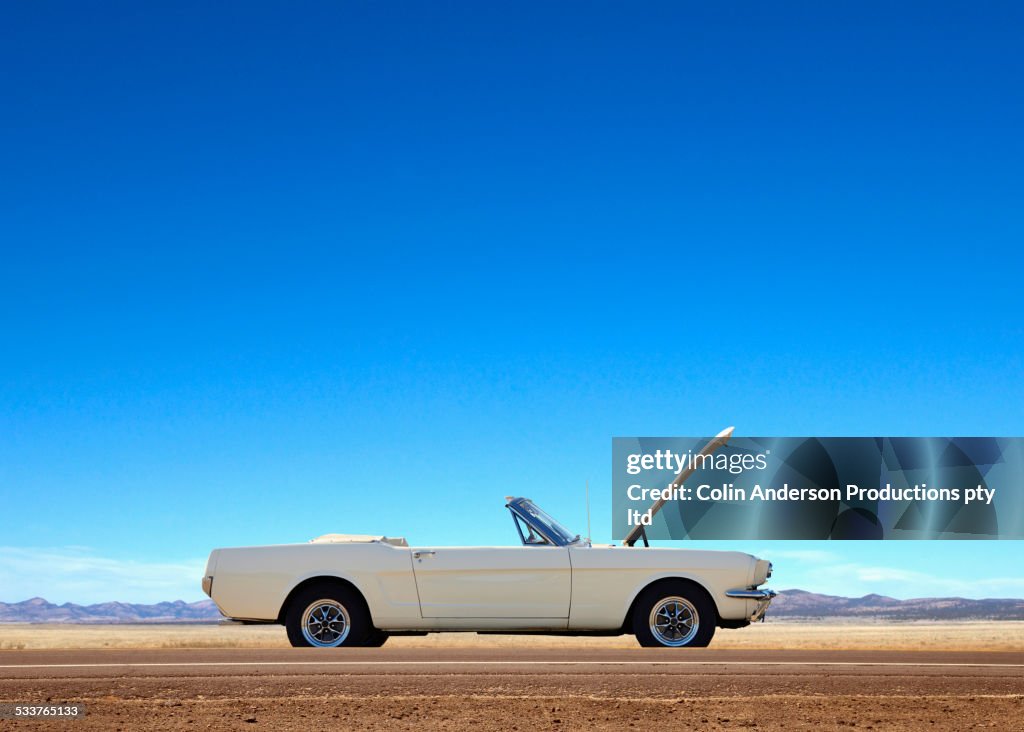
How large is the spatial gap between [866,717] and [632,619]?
435cm

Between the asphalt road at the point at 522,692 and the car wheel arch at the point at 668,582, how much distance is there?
144 cm

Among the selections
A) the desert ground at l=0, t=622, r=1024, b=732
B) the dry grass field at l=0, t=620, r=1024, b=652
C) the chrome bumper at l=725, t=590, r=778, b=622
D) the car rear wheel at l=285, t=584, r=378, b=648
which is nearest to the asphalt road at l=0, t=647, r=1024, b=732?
the desert ground at l=0, t=622, r=1024, b=732

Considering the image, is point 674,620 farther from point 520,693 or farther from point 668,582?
point 520,693

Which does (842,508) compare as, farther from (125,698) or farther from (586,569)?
(125,698)

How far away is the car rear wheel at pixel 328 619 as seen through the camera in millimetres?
12016

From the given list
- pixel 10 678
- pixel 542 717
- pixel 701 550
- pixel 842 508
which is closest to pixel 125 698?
pixel 10 678

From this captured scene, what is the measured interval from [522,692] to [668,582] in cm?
402

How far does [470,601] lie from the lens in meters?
11.9

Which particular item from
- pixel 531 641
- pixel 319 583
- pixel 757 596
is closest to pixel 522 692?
pixel 757 596

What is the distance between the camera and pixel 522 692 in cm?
820

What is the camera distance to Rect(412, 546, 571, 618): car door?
1186 centimetres

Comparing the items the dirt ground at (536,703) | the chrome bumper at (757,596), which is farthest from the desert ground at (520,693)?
the chrome bumper at (757,596)

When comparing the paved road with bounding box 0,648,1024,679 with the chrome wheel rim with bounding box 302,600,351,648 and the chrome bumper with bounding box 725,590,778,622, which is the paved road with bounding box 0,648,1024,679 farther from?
the chrome wheel rim with bounding box 302,600,351,648

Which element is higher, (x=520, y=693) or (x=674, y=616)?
(x=674, y=616)
